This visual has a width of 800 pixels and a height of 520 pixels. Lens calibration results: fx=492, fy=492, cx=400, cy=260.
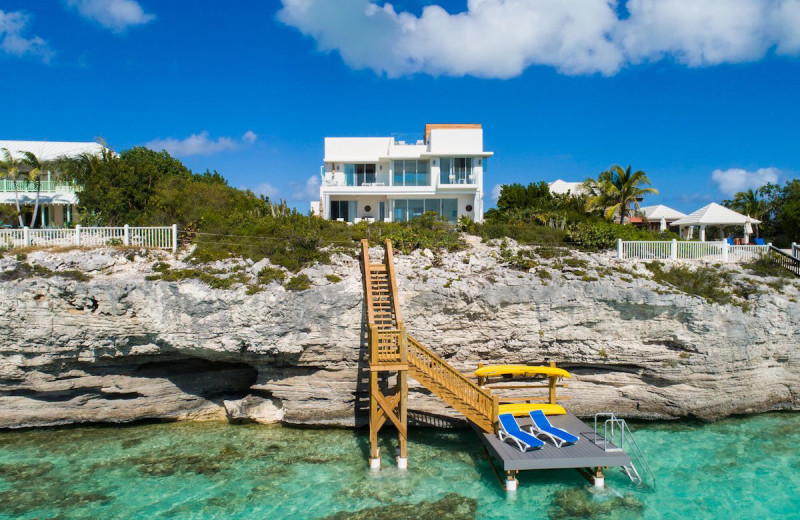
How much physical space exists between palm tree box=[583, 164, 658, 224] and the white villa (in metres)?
7.68

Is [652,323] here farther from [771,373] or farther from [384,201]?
[384,201]

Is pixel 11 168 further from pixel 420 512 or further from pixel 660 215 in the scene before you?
pixel 660 215

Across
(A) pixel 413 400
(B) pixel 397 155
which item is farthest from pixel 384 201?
(A) pixel 413 400

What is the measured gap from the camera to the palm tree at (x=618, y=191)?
31.0 meters

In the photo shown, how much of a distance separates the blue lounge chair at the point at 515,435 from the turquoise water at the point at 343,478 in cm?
112

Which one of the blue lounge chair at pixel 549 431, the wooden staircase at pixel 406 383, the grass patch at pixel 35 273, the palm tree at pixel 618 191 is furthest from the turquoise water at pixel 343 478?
the palm tree at pixel 618 191

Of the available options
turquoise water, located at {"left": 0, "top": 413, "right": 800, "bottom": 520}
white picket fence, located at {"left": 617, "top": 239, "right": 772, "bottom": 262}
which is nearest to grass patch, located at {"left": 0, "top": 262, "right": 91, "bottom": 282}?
turquoise water, located at {"left": 0, "top": 413, "right": 800, "bottom": 520}

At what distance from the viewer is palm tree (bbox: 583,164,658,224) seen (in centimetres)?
3100

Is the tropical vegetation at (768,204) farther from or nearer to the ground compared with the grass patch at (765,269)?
farther from the ground

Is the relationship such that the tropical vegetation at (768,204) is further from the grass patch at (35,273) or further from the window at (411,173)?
the grass patch at (35,273)

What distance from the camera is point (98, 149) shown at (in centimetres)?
3697

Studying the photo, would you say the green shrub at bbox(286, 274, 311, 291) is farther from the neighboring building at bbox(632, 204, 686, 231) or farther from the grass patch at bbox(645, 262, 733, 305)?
the neighboring building at bbox(632, 204, 686, 231)

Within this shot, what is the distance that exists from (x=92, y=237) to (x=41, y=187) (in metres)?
18.6

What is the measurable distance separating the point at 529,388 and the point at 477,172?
1768cm
